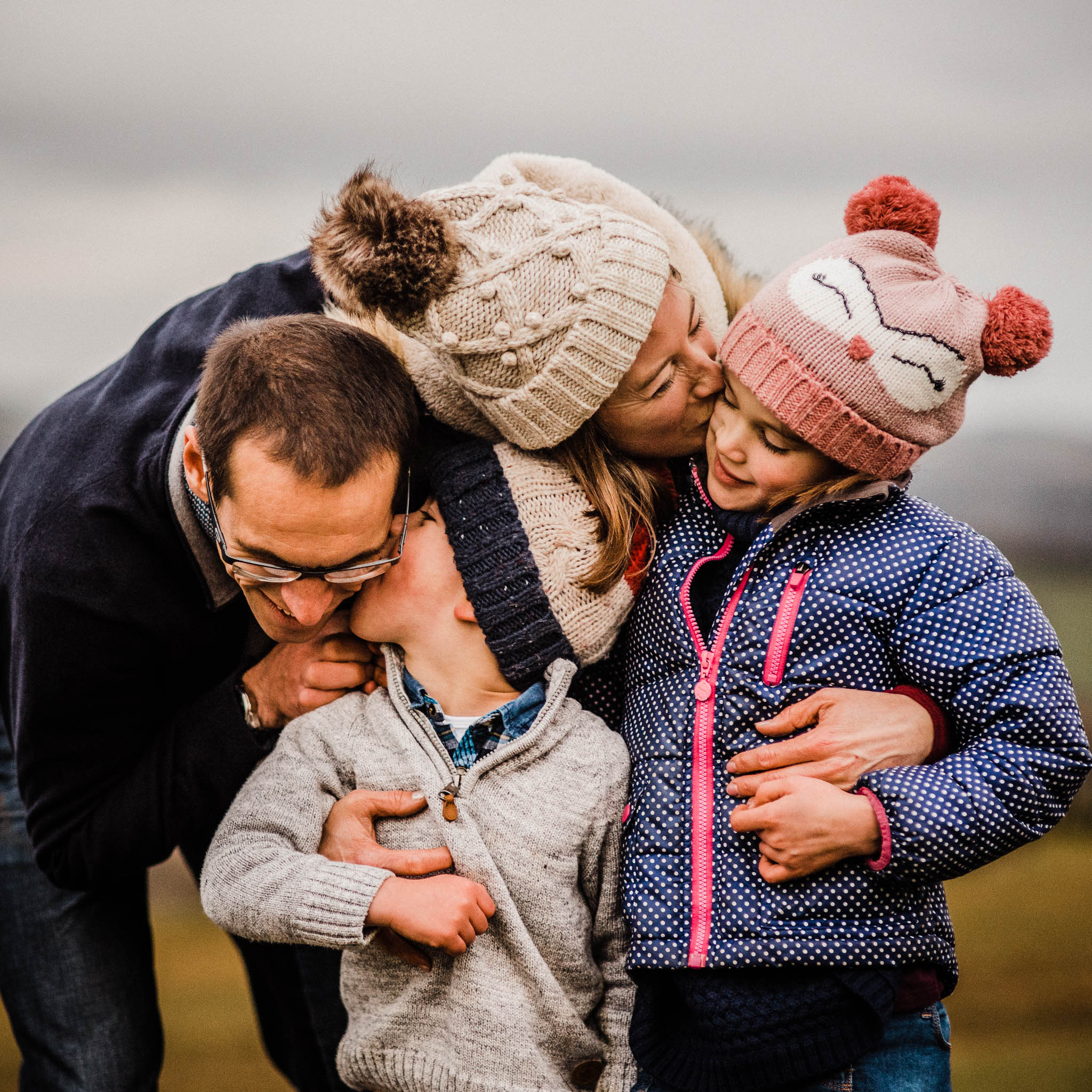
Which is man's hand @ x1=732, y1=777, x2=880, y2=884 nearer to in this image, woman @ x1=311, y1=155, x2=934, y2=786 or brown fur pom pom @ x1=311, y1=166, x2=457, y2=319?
woman @ x1=311, y1=155, x2=934, y2=786

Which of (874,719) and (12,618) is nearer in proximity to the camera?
(874,719)

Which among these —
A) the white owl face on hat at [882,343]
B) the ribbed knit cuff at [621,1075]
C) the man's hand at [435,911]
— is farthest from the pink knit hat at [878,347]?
the ribbed knit cuff at [621,1075]

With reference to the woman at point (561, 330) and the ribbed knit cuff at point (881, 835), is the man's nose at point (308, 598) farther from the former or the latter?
the ribbed knit cuff at point (881, 835)

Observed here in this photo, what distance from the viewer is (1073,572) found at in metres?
2.83

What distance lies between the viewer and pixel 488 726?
144 cm

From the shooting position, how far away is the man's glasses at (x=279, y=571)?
134 cm

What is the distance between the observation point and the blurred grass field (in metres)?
2.53

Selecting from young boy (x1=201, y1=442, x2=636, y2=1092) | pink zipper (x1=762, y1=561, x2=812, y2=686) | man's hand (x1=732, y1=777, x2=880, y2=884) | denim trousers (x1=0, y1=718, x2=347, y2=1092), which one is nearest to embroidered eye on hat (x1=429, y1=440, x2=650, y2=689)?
young boy (x1=201, y1=442, x2=636, y2=1092)

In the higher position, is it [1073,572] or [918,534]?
[918,534]

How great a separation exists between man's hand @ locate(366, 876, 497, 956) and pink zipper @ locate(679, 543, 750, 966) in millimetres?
273

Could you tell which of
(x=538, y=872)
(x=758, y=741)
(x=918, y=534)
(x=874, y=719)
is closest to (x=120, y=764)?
(x=538, y=872)

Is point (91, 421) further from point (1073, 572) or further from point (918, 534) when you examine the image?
point (1073, 572)

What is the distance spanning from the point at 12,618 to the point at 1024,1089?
8.20 ft

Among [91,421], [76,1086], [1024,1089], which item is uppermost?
[91,421]
